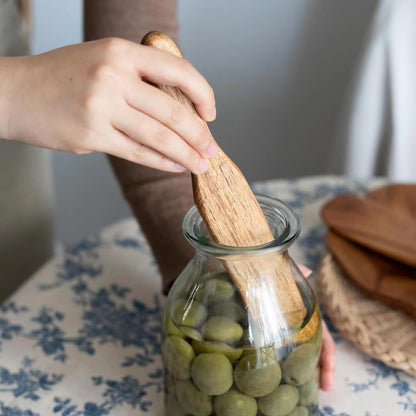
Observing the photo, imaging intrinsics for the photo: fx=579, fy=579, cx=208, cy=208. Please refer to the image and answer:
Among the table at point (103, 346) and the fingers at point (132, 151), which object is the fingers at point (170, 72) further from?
the table at point (103, 346)

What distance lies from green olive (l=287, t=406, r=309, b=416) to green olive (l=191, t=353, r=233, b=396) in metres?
0.06

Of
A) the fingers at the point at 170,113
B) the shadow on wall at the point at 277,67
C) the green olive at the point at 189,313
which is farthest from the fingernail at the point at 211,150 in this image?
the shadow on wall at the point at 277,67

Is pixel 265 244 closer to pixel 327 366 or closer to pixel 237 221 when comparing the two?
pixel 237 221

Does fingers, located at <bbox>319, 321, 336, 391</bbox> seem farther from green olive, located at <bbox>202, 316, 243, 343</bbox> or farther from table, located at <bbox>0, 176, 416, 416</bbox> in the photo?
green olive, located at <bbox>202, 316, 243, 343</bbox>

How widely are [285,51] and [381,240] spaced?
31.1 inches

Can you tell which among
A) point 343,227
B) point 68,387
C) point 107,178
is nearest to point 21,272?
point 68,387

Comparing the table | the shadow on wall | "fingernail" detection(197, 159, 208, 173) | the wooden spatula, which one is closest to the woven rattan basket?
the table

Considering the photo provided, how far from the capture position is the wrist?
0.36m

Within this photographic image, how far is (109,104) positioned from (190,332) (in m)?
0.16

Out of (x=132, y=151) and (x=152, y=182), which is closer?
(x=132, y=151)

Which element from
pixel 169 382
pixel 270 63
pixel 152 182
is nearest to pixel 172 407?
pixel 169 382

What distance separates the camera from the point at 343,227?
0.64m

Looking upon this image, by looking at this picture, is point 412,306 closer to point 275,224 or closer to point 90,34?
point 275,224

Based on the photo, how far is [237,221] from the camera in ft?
1.27
